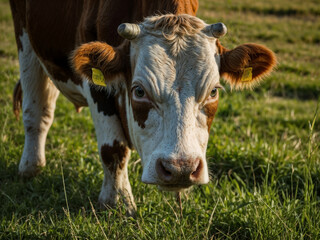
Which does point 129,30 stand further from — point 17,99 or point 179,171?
point 17,99

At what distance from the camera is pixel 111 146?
3.43 meters

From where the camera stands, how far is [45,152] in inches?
181

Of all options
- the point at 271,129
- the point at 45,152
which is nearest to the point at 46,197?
the point at 45,152

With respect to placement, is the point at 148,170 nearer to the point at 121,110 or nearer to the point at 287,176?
the point at 121,110

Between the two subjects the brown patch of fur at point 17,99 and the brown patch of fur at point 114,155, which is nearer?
the brown patch of fur at point 114,155

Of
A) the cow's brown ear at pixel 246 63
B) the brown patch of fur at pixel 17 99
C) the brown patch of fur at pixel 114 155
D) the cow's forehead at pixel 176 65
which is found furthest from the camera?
the brown patch of fur at pixel 17 99

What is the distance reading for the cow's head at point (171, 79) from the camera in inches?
97.9

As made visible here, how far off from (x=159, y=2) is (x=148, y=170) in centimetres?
134

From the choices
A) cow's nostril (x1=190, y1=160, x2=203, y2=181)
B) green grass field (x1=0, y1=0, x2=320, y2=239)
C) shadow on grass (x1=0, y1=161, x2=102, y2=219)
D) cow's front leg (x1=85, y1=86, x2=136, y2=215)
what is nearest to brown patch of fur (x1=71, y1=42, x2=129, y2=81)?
cow's front leg (x1=85, y1=86, x2=136, y2=215)

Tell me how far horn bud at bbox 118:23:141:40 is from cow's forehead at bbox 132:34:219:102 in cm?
7

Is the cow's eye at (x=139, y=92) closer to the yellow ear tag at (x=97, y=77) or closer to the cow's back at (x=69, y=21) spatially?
the yellow ear tag at (x=97, y=77)

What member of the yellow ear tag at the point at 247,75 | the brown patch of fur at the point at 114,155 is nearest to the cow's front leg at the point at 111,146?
the brown patch of fur at the point at 114,155

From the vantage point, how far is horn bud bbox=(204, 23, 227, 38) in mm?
2783

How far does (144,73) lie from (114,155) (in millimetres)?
972
